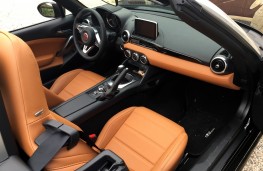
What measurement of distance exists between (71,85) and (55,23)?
0.66 m

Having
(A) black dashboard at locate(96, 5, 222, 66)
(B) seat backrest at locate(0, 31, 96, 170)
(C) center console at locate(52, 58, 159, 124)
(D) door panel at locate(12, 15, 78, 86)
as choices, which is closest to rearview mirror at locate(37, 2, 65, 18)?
(D) door panel at locate(12, 15, 78, 86)

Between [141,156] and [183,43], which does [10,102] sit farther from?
[183,43]

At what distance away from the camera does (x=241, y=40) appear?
54.4 inches

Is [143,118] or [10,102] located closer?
[10,102]

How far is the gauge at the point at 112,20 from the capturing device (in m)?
2.52

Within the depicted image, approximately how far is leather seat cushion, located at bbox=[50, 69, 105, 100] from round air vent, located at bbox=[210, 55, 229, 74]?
100 centimetres

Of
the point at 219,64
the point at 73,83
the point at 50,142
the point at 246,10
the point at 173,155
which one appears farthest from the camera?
the point at 246,10

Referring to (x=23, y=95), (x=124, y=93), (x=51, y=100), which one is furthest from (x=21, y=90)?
(x=124, y=93)

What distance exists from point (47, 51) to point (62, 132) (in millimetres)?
1698

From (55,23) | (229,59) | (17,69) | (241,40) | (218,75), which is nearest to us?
(17,69)

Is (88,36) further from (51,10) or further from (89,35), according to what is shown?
(51,10)

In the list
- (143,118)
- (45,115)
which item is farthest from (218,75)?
(45,115)

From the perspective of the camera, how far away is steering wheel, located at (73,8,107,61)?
2.31 m

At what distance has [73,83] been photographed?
247 cm
